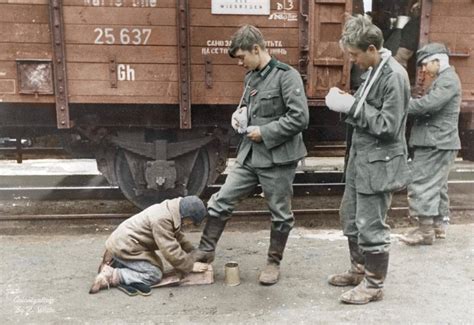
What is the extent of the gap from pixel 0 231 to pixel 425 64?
4764mm

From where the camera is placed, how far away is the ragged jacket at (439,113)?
16.8 feet

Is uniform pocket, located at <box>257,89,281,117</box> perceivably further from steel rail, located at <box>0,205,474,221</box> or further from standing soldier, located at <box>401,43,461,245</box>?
steel rail, located at <box>0,205,474,221</box>

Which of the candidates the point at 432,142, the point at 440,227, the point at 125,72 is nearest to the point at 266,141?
the point at 432,142

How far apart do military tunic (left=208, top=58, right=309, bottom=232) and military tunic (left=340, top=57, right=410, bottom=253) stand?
0.45 m

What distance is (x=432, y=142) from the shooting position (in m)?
5.27

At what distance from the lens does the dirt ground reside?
12.5 ft

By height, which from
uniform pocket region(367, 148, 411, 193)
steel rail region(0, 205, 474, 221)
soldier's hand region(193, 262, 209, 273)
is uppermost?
uniform pocket region(367, 148, 411, 193)

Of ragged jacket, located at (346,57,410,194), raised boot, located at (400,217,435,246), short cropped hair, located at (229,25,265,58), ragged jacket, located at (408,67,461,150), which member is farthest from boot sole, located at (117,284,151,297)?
ragged jacket, located at (408,67,461,150)

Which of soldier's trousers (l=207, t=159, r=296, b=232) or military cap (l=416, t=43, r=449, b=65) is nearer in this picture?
soldier's trousers (l=207, t=159, r=296, b=232)

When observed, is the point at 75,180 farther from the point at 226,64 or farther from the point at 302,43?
the point at 302,43

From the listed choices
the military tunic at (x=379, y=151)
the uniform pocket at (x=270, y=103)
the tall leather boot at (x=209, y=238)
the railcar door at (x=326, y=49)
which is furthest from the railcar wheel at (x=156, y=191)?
the military tunic at (x=379, y=151)

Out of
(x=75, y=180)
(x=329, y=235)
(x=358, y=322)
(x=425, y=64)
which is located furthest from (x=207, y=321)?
(x=75, y=180)

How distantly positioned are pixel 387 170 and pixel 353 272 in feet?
3.28

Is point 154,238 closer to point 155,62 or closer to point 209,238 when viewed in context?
point 209,238
